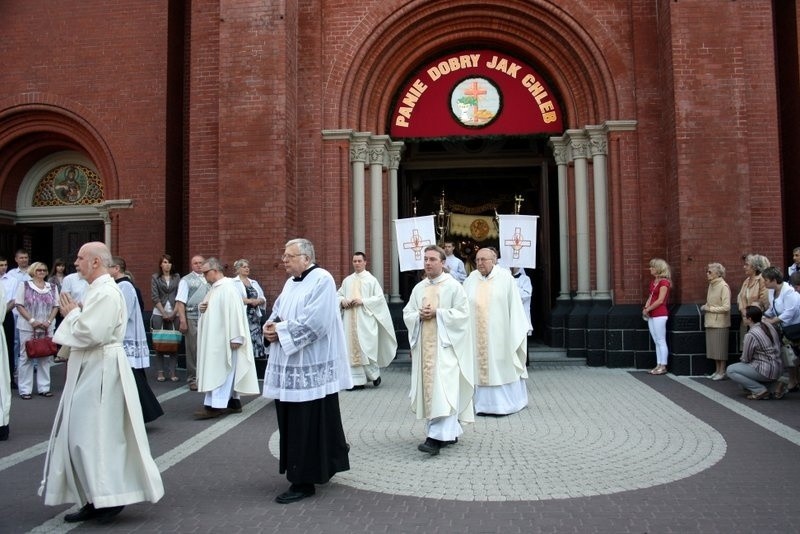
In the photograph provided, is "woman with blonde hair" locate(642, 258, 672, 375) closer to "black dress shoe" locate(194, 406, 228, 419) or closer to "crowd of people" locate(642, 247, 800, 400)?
"crowd of people" locate(642, 247, 800, 400)

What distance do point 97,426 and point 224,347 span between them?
3.40 m

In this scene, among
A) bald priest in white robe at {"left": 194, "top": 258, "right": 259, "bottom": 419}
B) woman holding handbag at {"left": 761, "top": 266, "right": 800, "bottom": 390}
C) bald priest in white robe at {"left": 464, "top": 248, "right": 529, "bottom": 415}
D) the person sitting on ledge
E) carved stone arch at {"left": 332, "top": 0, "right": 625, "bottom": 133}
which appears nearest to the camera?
bald priest in white robe at {"left": 194, "top": 258, "right": 259, "bottom": 419}

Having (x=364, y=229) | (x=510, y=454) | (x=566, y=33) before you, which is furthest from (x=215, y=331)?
(x=566, y=33)

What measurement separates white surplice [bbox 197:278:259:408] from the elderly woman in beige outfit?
256 inches

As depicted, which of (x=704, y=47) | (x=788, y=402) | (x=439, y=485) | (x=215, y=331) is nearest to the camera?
(x=439, y=485)

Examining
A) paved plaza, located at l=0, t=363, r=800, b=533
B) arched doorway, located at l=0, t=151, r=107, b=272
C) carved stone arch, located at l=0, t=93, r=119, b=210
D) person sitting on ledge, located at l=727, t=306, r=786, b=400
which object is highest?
carved stone arch, located at l=0, t=93, r=119, b=210

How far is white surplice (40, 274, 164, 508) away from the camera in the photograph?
423 cm

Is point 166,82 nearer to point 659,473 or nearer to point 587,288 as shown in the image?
point 587,288

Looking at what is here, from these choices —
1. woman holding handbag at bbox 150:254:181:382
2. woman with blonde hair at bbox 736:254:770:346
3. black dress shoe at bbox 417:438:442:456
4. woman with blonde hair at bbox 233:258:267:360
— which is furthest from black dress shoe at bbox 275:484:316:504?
woman with blonde hair at bbox 736:254:770:346

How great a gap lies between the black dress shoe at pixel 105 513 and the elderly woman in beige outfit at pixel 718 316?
27.7 feet

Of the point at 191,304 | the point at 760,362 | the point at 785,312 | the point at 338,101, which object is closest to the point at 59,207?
the point at 191,304

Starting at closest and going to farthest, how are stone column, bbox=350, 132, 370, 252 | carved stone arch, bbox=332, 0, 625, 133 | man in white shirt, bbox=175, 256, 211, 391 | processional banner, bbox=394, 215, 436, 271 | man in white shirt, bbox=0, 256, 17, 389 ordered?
man in white shirt, bbox=0, 256, 17, 389 → man in white shirt, bbox=175, 256, 211, 391 → processional banner, bbox=394, 215, 436, 271 → carved stone arch, bbox=332, 0, 625, 133 → stone column, bbox=350, 132, 370, 252

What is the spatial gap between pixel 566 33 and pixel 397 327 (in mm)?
5877

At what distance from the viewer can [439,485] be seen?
5.07 meters
